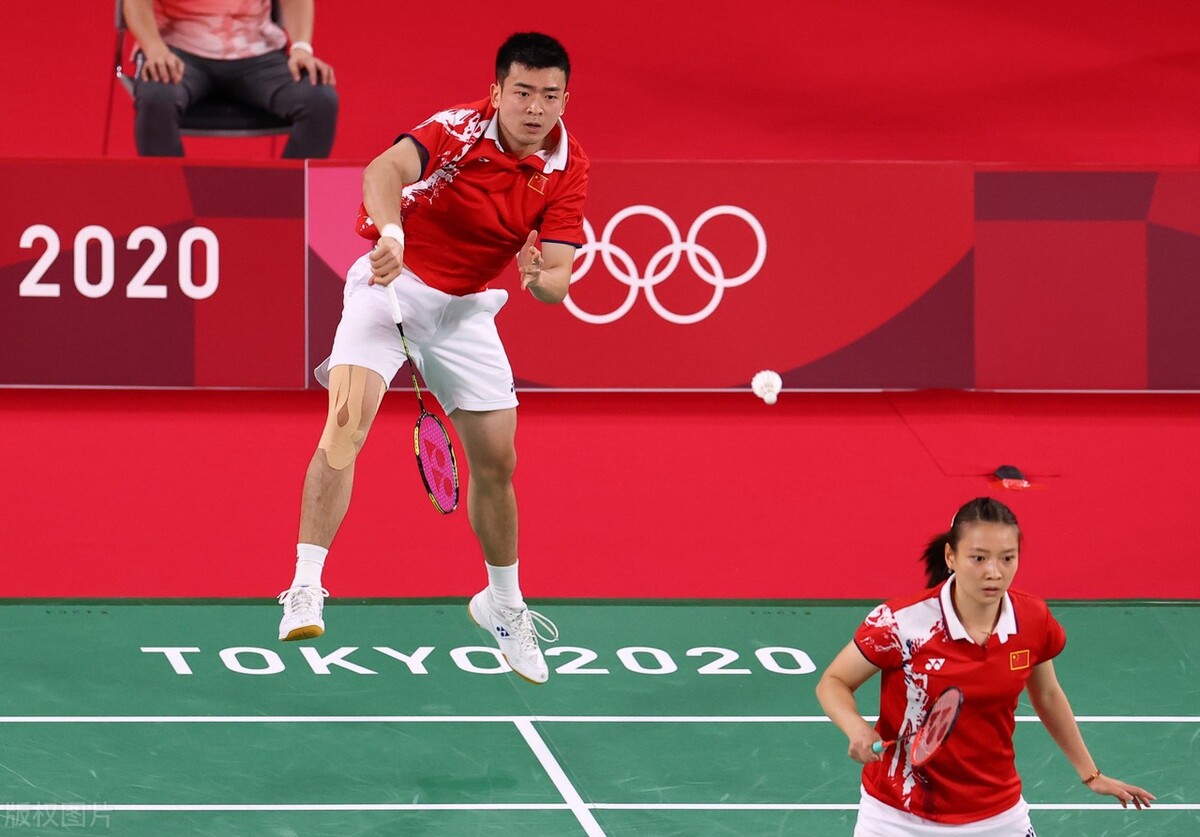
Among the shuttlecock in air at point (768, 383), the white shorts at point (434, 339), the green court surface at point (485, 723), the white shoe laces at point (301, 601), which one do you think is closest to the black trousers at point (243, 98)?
the shuttlecock in air at point (768, 383)

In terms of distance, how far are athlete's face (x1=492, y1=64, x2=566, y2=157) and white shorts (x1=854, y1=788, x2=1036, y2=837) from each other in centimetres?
242

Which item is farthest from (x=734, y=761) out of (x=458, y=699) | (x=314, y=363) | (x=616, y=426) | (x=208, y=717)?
(x=314, y=363)

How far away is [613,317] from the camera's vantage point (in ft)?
31.5

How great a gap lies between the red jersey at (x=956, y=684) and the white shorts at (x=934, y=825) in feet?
0.06

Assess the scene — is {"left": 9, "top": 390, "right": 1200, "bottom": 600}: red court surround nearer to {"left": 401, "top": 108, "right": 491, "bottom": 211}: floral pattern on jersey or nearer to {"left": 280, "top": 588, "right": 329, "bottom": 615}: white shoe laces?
{"left": 280, "top": 588, "right": 329, "bottom": 615}: white shoe laces

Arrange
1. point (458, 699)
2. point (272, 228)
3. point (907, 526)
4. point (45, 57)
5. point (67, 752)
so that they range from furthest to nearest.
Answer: point (45, 57) → point (272, 228) → point (907, 526) → point (458, 699) → point (67, 752)

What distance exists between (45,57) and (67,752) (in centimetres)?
865

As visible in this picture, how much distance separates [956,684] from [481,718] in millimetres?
2446

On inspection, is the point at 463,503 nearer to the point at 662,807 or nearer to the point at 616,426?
the point at 616,426

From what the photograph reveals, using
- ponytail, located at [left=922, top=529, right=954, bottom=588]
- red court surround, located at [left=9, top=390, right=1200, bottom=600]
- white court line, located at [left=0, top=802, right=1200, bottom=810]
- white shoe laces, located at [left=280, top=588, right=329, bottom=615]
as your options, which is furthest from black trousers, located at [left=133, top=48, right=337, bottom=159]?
ponytail, located at [left=922, top=529, right=954, bottom=588]

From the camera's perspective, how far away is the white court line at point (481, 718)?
6.17 metres

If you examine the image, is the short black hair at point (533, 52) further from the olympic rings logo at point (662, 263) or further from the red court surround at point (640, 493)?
the olympic rings logo at point (662, 263)

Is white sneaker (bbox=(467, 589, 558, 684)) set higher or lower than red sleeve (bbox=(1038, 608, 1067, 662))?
lower

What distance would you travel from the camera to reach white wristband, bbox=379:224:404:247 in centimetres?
533
